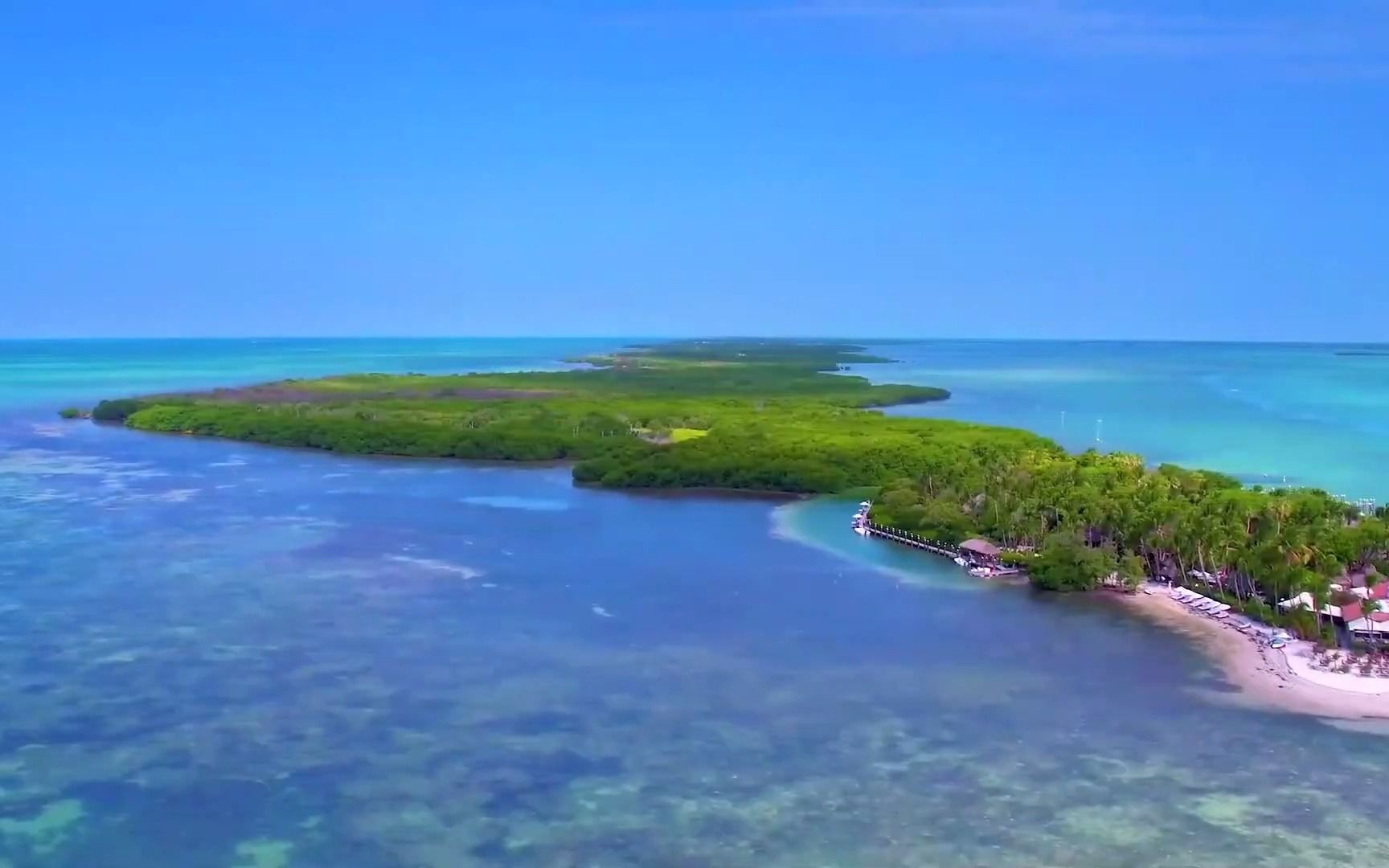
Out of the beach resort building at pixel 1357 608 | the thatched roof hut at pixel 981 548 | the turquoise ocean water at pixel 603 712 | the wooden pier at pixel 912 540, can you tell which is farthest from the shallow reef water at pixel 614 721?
the beach resort building at pixel 1357 608

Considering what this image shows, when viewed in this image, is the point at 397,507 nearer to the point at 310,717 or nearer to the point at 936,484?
the point at 936,484

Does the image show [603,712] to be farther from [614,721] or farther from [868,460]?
[868,460]

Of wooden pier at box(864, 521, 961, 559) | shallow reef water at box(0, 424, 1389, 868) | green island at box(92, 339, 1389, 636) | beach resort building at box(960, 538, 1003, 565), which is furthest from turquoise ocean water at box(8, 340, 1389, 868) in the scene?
green island at box(92, 339, 1389, 636)

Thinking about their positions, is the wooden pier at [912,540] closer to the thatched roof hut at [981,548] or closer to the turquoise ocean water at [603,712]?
the thatched roof hut at [981,548]

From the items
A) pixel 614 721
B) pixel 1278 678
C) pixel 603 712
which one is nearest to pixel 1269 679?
pixel 1278 678

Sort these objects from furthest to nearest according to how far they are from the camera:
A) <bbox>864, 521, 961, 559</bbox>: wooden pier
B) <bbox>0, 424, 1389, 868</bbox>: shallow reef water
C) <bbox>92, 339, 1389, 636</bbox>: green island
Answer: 1. <bbox>864, 521, 961, 559</bbox>: wooden pier
2. <bbox>92, 339, 1389, 636</bbox>: green island
3. <bbox>0, 424, 1389, 868</bbox>: shallow reef water

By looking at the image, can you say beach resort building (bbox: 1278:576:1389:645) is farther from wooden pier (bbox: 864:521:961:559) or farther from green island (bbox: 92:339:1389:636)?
wooden pier (bbox: 864:521:961:559)

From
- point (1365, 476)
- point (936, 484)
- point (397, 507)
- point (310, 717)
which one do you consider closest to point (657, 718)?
point (310, 717)
